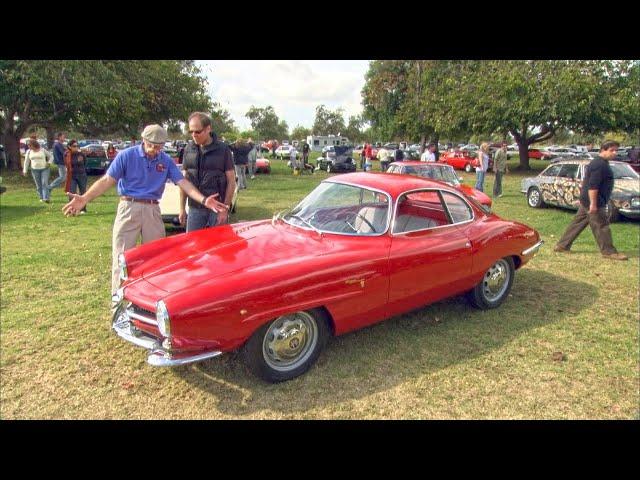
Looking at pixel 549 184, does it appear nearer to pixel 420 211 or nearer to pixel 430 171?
pixel 430 171

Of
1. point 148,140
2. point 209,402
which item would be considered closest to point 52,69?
point 148,140

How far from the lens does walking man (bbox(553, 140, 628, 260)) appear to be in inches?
261

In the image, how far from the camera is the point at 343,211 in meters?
4.49

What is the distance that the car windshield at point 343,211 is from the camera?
4.18m

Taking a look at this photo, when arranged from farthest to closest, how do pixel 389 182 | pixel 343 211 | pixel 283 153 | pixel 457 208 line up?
pixel 283 153 → pixel 457 208 → pixel 389 182 → pixel 343 211

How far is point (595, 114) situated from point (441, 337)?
80.8 feet

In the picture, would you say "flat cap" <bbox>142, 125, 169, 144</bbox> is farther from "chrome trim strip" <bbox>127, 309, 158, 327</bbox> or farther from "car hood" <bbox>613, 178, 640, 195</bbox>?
"car hood" <bbox>613, 178, 640, 195</bbox>

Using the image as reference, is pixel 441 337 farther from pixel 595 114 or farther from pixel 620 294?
pixel 595 114

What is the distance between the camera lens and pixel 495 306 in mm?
4938

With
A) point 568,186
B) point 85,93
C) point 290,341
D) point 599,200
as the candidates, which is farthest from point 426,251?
point 85,93

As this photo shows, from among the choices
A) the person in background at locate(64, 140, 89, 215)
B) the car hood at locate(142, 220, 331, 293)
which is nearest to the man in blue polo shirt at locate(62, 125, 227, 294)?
the car hood at locate(142, 220, 331, 293)

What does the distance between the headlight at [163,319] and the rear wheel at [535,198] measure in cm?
1166

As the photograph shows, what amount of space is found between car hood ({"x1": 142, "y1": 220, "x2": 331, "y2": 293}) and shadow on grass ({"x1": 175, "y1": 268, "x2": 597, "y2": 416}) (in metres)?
0.82

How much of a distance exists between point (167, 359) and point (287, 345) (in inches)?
34.9
